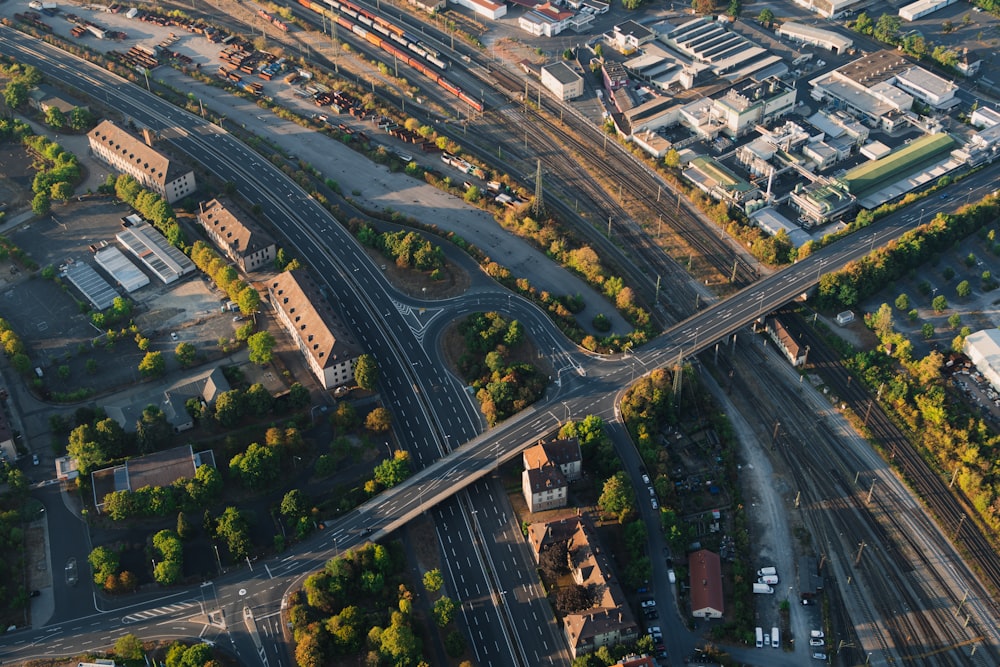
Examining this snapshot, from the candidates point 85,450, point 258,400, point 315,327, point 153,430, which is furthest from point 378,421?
point 85,450

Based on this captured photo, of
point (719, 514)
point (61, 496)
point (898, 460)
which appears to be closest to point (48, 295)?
point (61, 496)

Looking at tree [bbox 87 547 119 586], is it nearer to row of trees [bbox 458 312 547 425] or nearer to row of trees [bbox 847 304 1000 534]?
row of trees [bbox 458 312 547 425]

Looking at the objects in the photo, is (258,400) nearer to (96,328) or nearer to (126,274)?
(96,328)

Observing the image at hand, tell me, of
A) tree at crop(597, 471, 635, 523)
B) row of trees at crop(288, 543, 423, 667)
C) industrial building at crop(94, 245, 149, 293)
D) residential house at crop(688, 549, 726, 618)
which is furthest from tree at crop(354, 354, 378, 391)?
residential house at crop(688, 549, 726, 618)

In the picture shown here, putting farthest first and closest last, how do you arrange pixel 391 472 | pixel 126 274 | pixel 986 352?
pixel 126 274
pixel 986 352
pixel 391 472

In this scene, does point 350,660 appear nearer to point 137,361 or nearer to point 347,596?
point 347,596

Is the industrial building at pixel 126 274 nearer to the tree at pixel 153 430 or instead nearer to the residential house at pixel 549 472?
the tree at pixel 153 430
